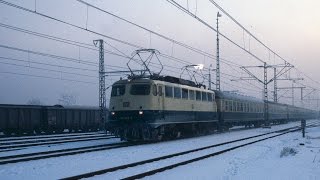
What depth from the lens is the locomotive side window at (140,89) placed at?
2380 cm

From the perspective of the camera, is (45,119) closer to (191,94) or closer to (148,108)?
(191,94)

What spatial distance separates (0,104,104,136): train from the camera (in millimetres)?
34000

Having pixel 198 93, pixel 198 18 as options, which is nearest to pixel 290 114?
pixel 198 93

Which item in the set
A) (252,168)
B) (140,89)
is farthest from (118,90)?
(252,168)

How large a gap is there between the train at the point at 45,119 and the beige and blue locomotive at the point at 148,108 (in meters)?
12.7

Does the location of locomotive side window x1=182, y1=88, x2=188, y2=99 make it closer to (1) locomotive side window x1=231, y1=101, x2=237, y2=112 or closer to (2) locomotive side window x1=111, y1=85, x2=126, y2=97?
(2) locomotive side window x1=111, y1=85, x2=126, y2=97

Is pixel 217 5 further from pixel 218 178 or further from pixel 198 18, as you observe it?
pixel 218 178

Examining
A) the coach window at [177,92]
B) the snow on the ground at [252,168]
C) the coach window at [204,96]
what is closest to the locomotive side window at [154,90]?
the coach window at [177,92]

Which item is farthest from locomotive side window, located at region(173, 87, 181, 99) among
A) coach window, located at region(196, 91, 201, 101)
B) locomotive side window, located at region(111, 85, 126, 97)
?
coach window, located at region(196, 91, 201, 101)

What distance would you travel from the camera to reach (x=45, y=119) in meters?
37.9

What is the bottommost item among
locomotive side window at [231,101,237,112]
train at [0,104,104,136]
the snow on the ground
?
the snow on the ground

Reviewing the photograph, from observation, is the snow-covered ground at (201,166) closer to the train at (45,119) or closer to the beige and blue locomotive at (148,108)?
the beige and blue locomotive at (148,108)

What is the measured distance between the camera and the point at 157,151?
62.5ft

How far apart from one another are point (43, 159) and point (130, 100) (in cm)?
877
